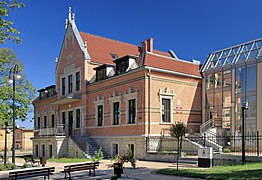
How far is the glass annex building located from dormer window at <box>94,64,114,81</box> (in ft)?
28.1

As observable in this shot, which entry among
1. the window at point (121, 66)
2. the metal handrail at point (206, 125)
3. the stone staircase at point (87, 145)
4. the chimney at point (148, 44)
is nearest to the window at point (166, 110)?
the metal handrail at point (206, 125)

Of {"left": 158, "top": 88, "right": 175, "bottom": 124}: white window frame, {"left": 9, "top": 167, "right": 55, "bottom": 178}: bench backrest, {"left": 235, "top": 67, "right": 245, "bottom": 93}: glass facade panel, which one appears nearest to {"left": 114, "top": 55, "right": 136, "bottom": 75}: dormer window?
{"left": 158, "top": 88, "right": 175, "bottom": 124}: white window frame

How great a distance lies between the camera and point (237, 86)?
981 inches

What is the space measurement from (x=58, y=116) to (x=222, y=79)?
19.8 m

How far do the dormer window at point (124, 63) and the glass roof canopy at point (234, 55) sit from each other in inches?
259

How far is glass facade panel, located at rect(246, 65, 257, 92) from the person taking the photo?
924 inches

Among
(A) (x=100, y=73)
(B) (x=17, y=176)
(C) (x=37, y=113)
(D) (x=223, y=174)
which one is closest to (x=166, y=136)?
(A) (x=100, y=73)

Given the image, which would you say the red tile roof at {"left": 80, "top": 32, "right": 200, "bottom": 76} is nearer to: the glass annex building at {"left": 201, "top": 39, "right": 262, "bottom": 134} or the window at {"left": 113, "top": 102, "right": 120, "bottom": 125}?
the glass annex building at {"left": 201, "top": 39, "right": 262, "bottom": 134}

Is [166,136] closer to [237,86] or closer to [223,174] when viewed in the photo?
[237,86]

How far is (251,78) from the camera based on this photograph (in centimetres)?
2372

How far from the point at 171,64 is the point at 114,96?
570 centimetres

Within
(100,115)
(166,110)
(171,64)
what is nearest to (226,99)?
(166,110)

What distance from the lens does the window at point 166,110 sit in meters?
25.7

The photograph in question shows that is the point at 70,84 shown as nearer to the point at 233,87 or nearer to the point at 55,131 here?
the point at 55,131
